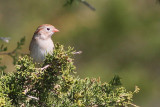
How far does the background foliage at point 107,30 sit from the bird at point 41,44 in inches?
70.9

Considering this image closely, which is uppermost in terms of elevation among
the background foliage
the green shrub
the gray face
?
the background foliage

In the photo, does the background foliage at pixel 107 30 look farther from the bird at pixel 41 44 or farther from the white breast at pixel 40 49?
the white breast at pixel 40 49

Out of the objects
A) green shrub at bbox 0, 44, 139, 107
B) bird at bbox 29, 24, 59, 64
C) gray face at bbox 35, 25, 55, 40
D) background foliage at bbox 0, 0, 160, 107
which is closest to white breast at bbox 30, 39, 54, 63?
bird at bbox 29, 24, 59, 64

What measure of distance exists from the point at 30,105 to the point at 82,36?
4529 millimetres

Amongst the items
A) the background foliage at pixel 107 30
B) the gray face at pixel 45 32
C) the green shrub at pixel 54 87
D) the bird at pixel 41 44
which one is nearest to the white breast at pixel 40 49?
the bird at pixel 41 44

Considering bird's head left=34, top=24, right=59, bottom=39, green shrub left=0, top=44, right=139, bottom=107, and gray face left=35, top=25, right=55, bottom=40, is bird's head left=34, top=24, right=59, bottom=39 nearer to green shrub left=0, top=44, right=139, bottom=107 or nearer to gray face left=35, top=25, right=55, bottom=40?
gray face left=35, top=25, right=55, bottom=40

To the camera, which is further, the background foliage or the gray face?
the background foliage

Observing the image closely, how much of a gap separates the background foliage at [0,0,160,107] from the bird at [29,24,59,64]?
5.91 feet

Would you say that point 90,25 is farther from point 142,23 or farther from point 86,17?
point 142,23

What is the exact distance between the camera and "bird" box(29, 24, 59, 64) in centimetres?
456

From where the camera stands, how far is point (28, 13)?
285 inches

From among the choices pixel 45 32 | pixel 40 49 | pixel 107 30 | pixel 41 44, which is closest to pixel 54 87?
pixel 40 49

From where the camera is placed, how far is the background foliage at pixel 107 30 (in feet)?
23.0

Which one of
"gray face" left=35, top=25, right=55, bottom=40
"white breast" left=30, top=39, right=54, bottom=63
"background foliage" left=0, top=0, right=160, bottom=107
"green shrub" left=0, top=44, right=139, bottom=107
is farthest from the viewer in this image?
"background foliage" left=0, top=0, right=160, bottom=107
